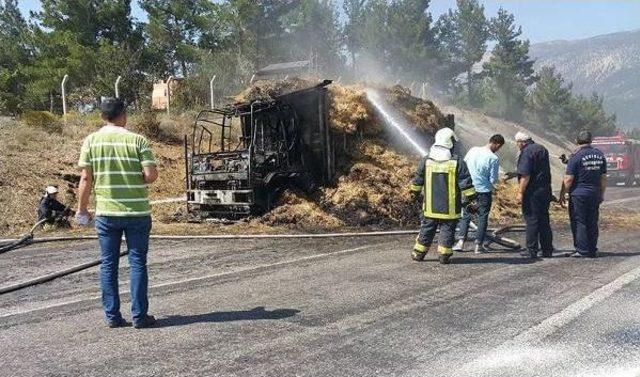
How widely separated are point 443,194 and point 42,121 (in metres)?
15.6

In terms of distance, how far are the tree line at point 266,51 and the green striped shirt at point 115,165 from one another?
2075 cm

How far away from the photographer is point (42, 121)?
18.5 meters

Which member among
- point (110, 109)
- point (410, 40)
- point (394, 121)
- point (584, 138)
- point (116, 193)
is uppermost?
point (410, 40)

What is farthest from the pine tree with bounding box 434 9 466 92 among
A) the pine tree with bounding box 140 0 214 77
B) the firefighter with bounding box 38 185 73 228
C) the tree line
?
the firefighter with bounding box 38 185 73 228

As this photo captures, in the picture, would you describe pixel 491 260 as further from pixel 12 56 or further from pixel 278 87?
pixel 12 56

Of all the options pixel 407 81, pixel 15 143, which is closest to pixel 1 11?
pixel 407 81

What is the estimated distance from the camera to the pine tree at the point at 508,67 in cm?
5891

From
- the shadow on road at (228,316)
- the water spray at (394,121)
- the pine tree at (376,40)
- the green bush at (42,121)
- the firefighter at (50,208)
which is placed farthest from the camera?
the pine tree at (376,40)

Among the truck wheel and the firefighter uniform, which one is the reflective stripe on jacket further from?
the truck wheel

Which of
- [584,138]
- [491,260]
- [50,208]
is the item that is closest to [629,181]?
[584,138]

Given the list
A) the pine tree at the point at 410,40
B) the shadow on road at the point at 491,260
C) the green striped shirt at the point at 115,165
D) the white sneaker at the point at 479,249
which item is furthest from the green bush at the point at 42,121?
the pine tree at the point at 410,40

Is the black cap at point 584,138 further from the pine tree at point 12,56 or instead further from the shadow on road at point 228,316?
the pine tree at point 12,56

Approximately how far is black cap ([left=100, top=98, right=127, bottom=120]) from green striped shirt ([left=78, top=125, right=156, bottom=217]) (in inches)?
3.5

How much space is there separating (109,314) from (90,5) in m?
35.4
